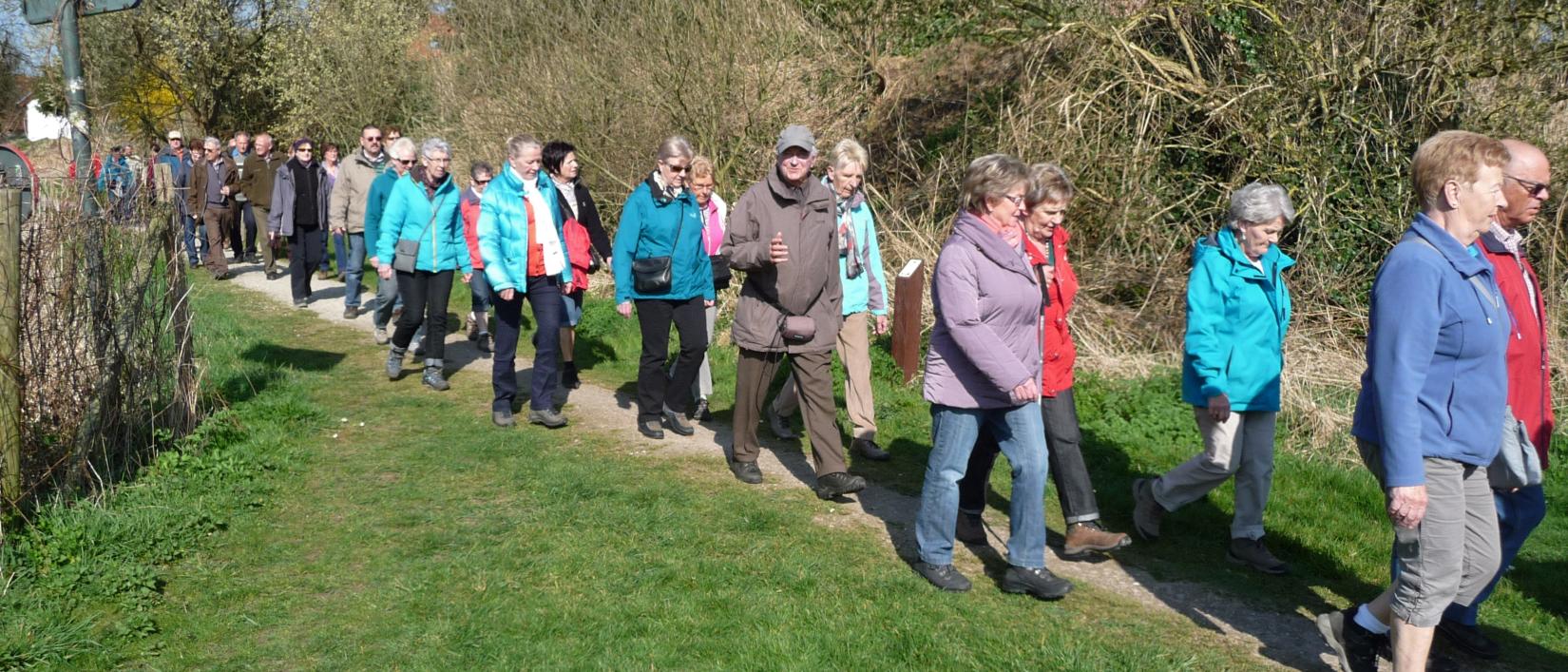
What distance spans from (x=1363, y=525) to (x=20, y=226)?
663cm

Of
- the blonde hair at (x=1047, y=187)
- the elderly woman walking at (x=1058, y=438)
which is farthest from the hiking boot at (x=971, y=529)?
the blonde hair at (x=1047, y=187)

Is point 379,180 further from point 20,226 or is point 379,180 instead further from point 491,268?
point 20,226

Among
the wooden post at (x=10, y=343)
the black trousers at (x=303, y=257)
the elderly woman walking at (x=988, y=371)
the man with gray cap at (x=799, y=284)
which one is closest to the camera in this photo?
the elderly woman walking at (x=988, y=371)

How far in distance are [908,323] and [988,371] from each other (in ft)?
12.7

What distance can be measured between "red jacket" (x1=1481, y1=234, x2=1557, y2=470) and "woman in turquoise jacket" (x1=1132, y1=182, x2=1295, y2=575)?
1.11 meters

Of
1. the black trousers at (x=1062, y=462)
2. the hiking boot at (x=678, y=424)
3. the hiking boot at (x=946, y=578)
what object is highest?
the black trousers at (x=1062, y=462)

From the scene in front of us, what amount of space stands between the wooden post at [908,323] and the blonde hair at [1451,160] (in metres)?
4.25

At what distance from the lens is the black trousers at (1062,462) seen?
5633 mm

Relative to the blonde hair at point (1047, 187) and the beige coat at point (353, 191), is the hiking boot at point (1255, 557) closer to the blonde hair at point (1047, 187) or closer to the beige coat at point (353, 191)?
the blonde hair at point (1047, 187)

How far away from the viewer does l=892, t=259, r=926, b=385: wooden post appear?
8258 millimetres

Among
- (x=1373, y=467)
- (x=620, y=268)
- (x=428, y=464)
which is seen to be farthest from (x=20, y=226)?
(x=1373, y=467)

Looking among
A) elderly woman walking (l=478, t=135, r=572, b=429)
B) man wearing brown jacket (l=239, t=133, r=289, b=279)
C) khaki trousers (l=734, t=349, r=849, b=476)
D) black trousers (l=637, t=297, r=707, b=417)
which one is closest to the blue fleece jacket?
khaki trousers (l=734, t=349, r=849, b=476)

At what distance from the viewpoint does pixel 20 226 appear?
18.0 feet

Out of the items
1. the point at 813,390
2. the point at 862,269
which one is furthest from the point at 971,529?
the point at 862,269
